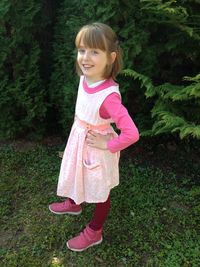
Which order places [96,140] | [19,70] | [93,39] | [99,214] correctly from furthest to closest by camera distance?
1. [19,70]
2. [99,214]
3. [96,140]
4. [93,39]

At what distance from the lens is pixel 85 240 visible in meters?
3.35

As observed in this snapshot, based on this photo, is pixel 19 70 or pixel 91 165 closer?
pixel 91 165

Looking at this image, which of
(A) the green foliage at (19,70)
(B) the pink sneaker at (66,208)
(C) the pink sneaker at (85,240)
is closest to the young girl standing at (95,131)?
(C) the pink sneaker at (85,240)

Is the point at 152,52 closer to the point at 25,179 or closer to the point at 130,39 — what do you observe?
the point at 130,39

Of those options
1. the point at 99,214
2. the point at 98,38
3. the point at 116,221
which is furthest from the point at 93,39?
the point at 116,221

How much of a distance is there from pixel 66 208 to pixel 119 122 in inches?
52.5

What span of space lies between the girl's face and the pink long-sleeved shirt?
0.12 metres

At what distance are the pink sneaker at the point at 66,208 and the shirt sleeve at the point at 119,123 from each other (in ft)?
3.64

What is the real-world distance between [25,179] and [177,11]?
2216 mm

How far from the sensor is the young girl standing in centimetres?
271

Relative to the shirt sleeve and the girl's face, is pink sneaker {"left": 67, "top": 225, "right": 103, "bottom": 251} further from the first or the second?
the girl's face

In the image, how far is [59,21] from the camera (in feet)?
14.6

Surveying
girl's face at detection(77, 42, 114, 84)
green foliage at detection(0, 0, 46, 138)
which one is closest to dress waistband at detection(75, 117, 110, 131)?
girl's face at detection(77, 42, 114, 84)

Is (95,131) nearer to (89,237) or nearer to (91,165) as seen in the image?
(91,165)
